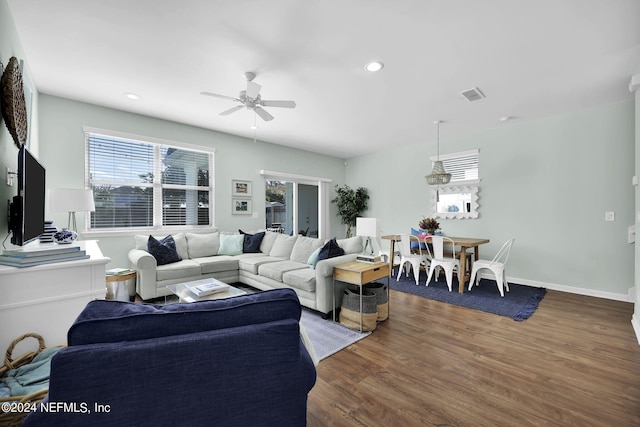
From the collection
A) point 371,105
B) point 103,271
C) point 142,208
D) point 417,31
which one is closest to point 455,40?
point 417,31

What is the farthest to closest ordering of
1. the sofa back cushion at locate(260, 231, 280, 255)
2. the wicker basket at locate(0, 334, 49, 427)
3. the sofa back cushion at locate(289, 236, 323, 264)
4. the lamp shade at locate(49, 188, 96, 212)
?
the sofa back cushion at locate(260, 231, 280, 255), the sofa back cushion at locate(289, 236, 323, 264), the lamp shade at locate(49, 188, 96, 212), the wicker basket at locate(0, 334, 49, 427)

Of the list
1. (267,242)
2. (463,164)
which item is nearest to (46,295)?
(267,242)

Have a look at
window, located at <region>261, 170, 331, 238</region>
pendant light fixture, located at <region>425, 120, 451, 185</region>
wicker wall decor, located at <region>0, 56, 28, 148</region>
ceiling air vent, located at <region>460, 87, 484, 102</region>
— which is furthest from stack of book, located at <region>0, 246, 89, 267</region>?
pendant light fixture, located at <region>425, 120, 451, 185</region>

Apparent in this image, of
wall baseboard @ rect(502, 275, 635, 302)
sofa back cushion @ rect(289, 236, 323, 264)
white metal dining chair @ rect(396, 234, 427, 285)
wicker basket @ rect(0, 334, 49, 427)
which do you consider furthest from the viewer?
white metal dining chair @ rect(396, 234, 427, 285)

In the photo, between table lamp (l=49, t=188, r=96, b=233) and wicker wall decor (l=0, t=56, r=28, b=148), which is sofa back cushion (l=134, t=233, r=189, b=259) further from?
wicker wall decor (l=0, t=56, r=28, b=148)

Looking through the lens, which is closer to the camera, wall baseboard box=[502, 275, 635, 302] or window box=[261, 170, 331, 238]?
wall baseboard box=[502, 275, 635, 302]

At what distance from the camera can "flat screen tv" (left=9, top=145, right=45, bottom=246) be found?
1.67 meters

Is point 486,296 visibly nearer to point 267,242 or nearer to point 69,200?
point 267,242

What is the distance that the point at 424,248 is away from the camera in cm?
490

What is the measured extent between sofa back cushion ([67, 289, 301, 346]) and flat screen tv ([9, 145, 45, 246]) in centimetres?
134

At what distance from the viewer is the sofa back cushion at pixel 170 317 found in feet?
2.69

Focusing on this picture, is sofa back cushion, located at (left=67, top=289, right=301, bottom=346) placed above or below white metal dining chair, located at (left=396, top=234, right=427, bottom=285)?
above

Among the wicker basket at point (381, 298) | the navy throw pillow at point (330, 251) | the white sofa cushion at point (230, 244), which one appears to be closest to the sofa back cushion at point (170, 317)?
the wicker basket at point (381, 298)

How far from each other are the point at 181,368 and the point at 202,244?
12.6ft
